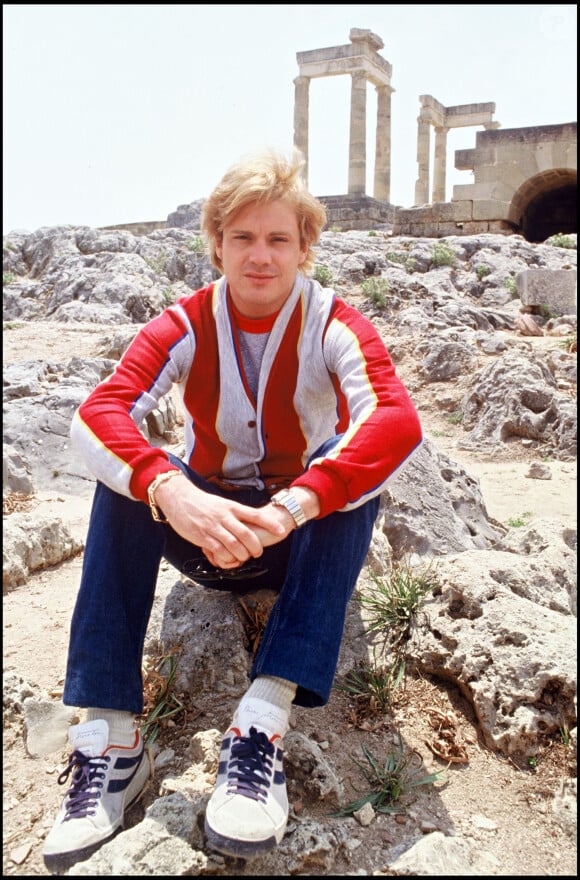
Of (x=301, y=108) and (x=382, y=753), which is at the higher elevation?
(x=301, y=108)

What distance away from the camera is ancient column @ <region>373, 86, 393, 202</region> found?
91.1ft

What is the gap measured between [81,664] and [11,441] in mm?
3805

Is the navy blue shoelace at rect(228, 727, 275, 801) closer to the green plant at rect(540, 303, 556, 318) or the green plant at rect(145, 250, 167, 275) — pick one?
the green plant at rect(540, 303, 556, 318)

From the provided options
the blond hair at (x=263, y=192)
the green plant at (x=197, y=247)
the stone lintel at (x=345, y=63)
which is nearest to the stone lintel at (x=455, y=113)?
the stone lintel at (x=345, y=63)

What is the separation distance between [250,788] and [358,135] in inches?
1092

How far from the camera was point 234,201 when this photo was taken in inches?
93.7

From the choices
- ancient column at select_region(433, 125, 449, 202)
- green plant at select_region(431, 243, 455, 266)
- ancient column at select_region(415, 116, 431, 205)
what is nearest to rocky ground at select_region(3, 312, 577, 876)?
green plant at select_region(431, 243, 455, 266)

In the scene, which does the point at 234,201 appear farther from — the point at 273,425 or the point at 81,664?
the point at 81,664

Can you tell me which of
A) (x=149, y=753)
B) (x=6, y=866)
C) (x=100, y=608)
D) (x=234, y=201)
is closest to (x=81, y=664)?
(x=100, y=608)

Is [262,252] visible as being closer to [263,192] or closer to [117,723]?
[263,192]

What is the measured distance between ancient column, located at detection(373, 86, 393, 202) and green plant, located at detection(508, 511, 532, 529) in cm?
2467

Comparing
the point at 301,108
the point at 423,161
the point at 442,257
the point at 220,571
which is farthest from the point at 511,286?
the point at 423,161

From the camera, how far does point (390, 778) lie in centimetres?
204

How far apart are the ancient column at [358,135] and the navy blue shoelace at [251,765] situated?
25720 millimetres
